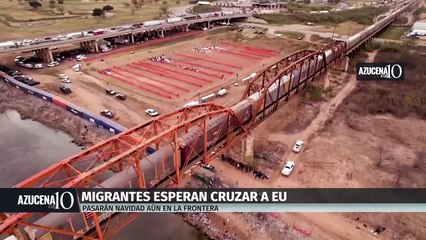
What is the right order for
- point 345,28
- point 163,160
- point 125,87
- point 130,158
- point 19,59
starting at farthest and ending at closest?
point 345,28
point 19,59
point 125,87
point 163,160
point 130,158

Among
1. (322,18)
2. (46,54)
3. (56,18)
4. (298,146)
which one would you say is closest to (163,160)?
(298,146)

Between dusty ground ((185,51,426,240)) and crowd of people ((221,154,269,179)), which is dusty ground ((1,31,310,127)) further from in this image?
crowd of people ((221,154,269,179))

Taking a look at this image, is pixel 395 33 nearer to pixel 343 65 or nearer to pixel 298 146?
pixel 343 65

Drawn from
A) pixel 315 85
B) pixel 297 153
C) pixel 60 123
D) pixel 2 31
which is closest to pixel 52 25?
pixel 2 31

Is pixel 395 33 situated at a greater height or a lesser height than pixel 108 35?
lesser

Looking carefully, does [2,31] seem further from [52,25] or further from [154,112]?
[154,112]

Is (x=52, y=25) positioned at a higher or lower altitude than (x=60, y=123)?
higher

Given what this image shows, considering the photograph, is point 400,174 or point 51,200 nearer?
point 51,200

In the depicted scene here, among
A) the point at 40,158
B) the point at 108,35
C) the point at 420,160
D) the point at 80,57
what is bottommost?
the point at 40,158
